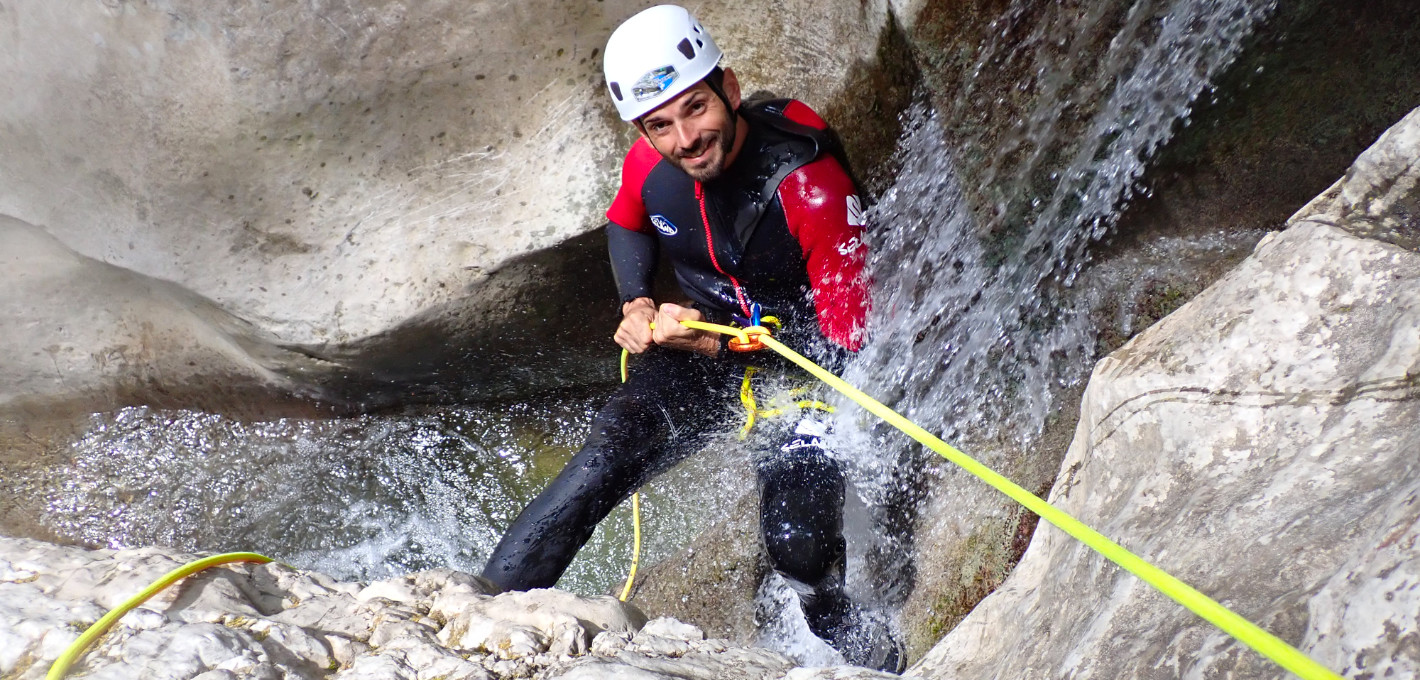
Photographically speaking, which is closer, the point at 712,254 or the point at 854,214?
the point at 854,214

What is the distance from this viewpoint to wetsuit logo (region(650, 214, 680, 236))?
8.35 feet

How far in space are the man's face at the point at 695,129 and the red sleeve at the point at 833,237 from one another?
211 mm

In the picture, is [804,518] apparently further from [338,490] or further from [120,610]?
[338,490]

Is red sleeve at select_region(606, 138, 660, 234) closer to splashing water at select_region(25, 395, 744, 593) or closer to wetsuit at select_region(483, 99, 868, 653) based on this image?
wetsuit at select_region(483, 99, 868, 653)

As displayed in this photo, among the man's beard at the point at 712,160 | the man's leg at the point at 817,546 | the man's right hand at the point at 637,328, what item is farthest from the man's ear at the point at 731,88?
the man's leg at the point at 817,546

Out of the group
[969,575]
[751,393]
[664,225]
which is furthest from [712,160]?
[969,575]

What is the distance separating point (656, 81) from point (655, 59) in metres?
0.06

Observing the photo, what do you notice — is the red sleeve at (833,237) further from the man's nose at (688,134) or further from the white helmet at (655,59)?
the white helmet at (655,59)

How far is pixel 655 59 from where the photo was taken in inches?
86.3

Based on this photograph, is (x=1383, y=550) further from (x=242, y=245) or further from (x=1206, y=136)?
(x=242, y=245)

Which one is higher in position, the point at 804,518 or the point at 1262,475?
the point at 1262,475

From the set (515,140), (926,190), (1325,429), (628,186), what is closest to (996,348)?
(926,190)

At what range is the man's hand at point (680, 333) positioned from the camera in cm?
230

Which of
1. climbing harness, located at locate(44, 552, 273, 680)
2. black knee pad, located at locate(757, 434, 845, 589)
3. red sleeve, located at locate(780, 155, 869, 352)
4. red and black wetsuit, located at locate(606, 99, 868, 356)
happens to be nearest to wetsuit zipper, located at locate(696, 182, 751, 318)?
red and black wetsuit, located at locate(606, 99, 868, 356)
